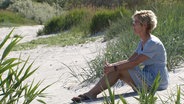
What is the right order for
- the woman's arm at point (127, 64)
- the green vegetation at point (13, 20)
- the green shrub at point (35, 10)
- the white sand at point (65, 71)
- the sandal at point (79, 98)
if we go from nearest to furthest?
1. the woman's arm at point (127, 64)
2. the sandal at point (79, 98)
3. the white sand at point (65, 71)
4. the green vegetation at point (13, 20)
5. the green shrub at point (35, 10)

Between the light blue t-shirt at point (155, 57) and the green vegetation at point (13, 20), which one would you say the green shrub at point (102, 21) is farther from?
the green vegetation at point (13, 20)

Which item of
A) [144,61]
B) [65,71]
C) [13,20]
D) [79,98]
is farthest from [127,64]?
[13,20]

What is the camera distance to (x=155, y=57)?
6770 mm

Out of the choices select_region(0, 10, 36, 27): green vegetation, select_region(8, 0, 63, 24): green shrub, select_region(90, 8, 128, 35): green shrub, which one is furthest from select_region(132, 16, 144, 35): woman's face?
select_region(8, 0, 63, 24): green shrub

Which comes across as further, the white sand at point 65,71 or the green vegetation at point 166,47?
the green vegetation at point 166,47

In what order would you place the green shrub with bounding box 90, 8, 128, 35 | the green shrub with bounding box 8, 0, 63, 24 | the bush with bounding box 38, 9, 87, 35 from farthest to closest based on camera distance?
1. the green shrub with bounding box 8, 0, 63, 24
2. the bush with bounding box 38, 9, 87, 35
3. the green shrub with bounding box 90, 8, 128, 35

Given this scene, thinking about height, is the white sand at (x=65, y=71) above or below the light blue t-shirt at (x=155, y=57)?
below

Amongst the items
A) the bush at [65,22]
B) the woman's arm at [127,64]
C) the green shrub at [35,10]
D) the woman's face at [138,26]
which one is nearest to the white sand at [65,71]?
the woman's arm at [127,64]

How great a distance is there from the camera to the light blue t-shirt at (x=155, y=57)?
262 inches

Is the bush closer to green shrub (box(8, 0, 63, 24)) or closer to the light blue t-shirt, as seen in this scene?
green shrub (box(8, 0, 63, 24))

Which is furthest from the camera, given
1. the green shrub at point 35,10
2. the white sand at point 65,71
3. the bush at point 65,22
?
the green shrub at point 35,10

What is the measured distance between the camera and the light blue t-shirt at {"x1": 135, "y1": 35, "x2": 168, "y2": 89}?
21.8 feet

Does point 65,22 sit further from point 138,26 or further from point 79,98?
point 138,26

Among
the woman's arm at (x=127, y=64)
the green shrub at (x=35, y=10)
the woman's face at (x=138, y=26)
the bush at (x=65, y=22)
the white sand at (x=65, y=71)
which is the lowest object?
the green shrub at (x=35, y=10)
